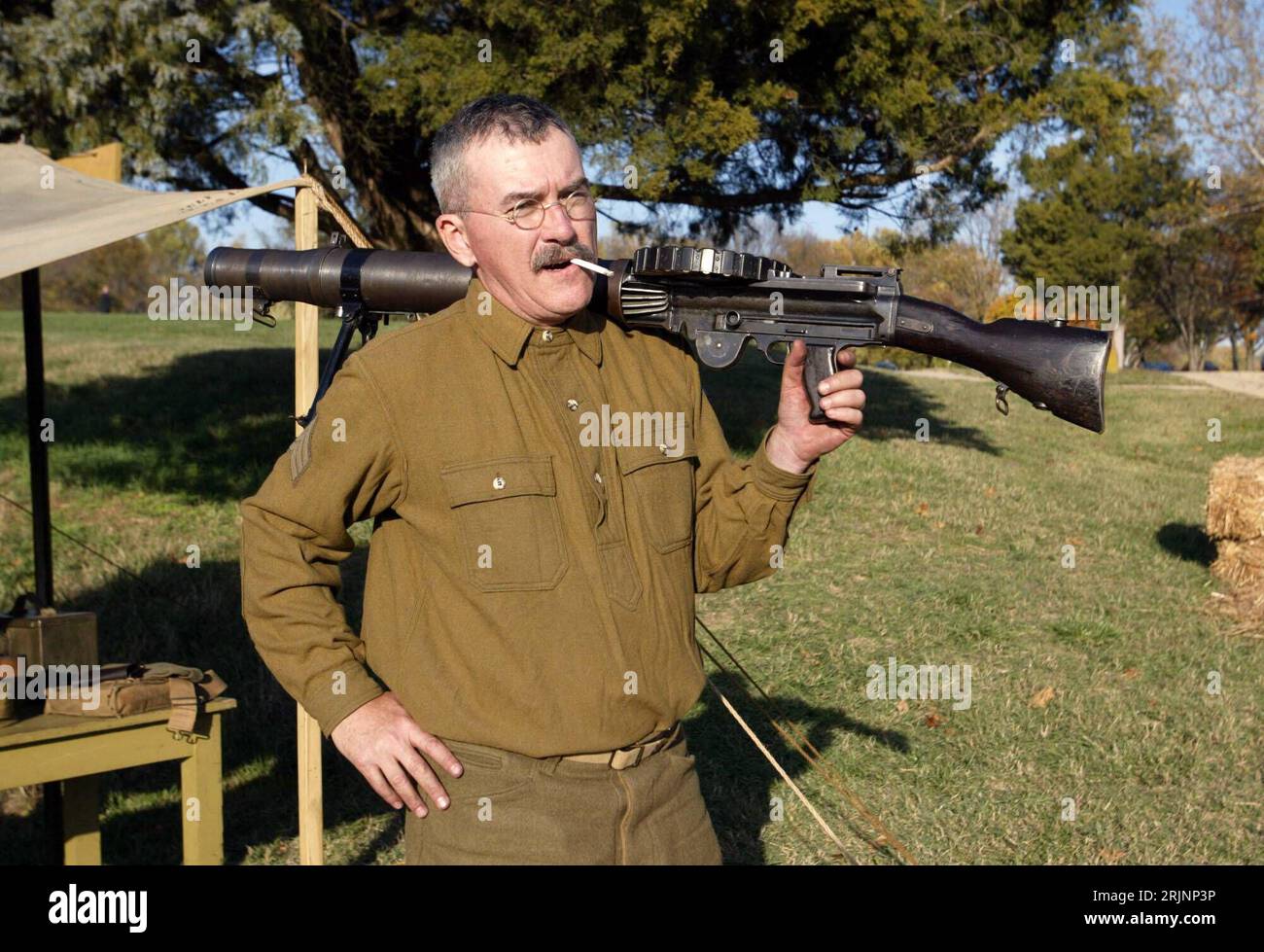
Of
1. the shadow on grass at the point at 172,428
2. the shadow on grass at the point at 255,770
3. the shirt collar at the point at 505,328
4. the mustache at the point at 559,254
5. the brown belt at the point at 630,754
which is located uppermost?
the mustache at the point at 559,254

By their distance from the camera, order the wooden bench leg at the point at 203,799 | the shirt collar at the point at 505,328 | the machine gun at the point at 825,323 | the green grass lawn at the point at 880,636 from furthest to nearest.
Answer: the green grass lawn at the point at 880,636
the wooden bench leg at the point at 203,799
the shirt collar at the point at 505,328
the machine gun at the point at 825,323

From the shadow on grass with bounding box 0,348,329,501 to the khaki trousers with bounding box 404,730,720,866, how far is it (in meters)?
7.86

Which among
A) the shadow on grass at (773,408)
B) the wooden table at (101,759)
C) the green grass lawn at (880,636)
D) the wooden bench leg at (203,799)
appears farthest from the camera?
the shadow on grass at (773,408)

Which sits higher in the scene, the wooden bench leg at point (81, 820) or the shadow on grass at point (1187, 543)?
the shadow on grass at point (1187, 543)

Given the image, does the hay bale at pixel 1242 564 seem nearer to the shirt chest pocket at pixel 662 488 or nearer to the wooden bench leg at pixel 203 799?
the wooden bench leg at pixel 203 799

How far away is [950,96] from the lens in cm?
1424

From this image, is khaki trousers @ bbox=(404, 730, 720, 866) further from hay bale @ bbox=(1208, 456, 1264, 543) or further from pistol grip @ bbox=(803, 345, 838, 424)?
hay bale @ bbox=(1208, 456, 1264, 543)

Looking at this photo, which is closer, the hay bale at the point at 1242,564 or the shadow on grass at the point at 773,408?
the hay bale at the point at 1242,564

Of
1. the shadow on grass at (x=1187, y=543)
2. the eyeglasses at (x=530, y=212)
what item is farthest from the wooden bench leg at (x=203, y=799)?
the shadow on grass at (x=1187, y=543)

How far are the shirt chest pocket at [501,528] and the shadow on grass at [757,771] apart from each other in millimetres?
2872

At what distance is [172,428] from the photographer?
13.6 m

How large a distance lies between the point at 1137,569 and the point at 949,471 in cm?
361

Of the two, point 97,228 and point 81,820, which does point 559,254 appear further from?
point 81,820

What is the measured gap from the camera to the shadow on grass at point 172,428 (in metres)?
11.9
